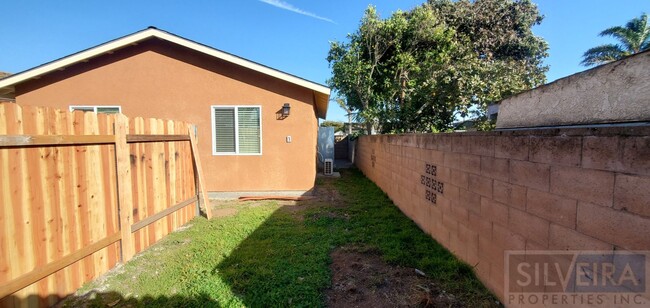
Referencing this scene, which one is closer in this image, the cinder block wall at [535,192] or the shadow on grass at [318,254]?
the cinder block wall at [535,192]

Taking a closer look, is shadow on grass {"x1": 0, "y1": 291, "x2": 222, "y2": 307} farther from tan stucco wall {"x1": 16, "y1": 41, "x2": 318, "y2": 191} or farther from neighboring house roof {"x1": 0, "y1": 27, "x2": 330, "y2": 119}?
neighboring house roof {"x1": 0, "y1": 27, "x2": 330, "y2": 119}

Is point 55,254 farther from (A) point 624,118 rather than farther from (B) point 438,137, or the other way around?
(A) point 624,118

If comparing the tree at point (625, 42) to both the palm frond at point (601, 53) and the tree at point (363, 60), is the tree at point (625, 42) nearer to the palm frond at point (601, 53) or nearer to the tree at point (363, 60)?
the palm frond at point (601, 53)

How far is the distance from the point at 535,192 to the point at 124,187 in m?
4.37

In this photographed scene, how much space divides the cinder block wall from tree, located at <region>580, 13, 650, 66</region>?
20825mm

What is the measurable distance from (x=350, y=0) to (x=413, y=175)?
997 cm

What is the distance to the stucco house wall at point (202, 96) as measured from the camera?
7.22 meters

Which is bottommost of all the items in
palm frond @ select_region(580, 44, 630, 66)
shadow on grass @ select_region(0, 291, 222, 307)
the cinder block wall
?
shadow on grass @ select_region(0, 291, 222, 307)

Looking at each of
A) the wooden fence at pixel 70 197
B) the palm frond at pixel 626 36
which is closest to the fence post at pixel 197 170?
the wooden fence at pixel 70 197

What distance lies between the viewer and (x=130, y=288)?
2.85 m

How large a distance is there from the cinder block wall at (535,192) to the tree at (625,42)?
68.3 ft

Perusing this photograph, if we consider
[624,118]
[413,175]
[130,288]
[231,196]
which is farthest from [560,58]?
[130,288]
